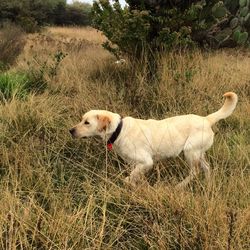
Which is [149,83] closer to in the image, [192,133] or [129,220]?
[192,133]

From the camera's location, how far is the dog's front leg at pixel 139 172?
4609mm

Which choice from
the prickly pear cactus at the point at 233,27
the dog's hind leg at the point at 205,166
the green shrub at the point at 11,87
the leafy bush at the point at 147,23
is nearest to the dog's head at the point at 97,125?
the dog's hind leg at the point at 205,166

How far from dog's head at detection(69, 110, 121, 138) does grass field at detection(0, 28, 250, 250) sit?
0.36 m

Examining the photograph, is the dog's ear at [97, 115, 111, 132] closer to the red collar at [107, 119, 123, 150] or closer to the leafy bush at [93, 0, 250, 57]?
the red collar at [107, 119, 123, 150]

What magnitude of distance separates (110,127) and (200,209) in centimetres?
155

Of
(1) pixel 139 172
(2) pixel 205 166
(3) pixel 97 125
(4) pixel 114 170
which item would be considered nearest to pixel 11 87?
(3) pixel 97 125

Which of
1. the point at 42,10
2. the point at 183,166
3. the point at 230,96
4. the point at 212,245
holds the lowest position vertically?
the point at 42,10

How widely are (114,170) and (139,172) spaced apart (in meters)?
0.34

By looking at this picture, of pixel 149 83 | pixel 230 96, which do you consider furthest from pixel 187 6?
pixel 230 96

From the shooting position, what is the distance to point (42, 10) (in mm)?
26359

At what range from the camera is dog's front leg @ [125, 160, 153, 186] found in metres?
4.61

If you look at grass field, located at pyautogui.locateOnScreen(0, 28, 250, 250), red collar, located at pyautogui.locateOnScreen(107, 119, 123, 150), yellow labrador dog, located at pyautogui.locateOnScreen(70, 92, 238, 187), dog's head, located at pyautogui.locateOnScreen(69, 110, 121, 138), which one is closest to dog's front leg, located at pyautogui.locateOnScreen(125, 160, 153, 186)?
yellow labrador dog, located at pyautogui.locateOnScreen(70, 92, 238, 187)

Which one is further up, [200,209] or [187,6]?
[187,6]

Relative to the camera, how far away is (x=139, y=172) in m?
4.82
